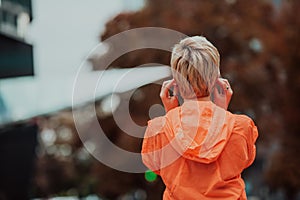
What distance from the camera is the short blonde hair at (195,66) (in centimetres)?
282

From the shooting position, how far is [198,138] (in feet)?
9.29

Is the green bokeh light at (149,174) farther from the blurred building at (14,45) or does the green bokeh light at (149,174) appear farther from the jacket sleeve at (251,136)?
the blurred building at (14,45)

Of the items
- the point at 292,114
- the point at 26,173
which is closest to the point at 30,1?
the point at 26,173

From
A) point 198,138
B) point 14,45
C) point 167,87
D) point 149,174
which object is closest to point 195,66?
point 167,87

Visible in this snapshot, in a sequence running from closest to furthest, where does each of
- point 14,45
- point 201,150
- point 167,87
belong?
point 201,150, point 167,87, point 14,45

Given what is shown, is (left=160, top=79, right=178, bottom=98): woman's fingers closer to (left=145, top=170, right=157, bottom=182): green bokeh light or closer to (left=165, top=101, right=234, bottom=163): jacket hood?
(left=165, top=101, right=234, bottom=163): jacket hood

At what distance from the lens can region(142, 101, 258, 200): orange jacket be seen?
278 cm

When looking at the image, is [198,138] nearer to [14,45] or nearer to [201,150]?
[201,150]

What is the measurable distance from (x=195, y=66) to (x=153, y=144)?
37 cm

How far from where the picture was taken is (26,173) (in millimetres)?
25219

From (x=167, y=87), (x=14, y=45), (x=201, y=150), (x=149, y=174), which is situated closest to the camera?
(x=201, y=150)

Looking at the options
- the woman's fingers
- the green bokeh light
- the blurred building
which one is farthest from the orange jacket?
the blurred building

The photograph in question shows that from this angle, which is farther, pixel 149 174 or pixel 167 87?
pixel 149 174

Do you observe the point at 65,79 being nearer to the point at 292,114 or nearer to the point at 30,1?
the point at 30,1
